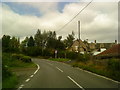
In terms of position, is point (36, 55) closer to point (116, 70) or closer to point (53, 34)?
point (53, 34)

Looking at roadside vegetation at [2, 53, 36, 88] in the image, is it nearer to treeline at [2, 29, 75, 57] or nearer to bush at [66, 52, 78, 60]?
treeline at [2, 29, 75, 57]

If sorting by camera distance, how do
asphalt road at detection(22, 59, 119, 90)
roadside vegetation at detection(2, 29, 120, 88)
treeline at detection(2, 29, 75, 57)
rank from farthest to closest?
treeline at detection(2, 29, 75, 57) → roadside vegetation at detection(2, 29, 120, 88) → asphalt road at detection(22, 59, 119, 90)

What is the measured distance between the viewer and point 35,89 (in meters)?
12.1

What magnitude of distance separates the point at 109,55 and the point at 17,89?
3180cm

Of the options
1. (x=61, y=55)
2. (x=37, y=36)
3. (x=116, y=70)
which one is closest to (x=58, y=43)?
(x=61, y=55)

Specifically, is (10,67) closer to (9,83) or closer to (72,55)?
(9,83)

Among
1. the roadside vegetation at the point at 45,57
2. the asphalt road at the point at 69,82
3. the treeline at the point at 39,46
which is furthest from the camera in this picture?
the treeline at the point at 39,46

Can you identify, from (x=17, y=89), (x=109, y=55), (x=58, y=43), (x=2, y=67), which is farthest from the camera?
(x=58, y=43)

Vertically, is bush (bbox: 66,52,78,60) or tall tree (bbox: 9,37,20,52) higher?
tall tree (bbox: 9,37,20,52)

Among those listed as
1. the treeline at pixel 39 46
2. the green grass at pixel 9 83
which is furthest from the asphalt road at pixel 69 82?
the treeline at pixel 39 46

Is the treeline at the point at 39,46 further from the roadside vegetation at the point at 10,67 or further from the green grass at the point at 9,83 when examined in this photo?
the green grass at the point at 9,83

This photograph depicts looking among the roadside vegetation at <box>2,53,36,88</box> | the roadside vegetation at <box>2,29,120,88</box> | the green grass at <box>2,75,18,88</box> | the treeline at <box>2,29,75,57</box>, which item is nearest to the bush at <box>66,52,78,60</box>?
the roadside vegetation at <box>2,29,120,88</box>

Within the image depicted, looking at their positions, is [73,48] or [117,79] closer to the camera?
[117,79]

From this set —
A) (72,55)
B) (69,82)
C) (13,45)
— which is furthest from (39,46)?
(69,82)
